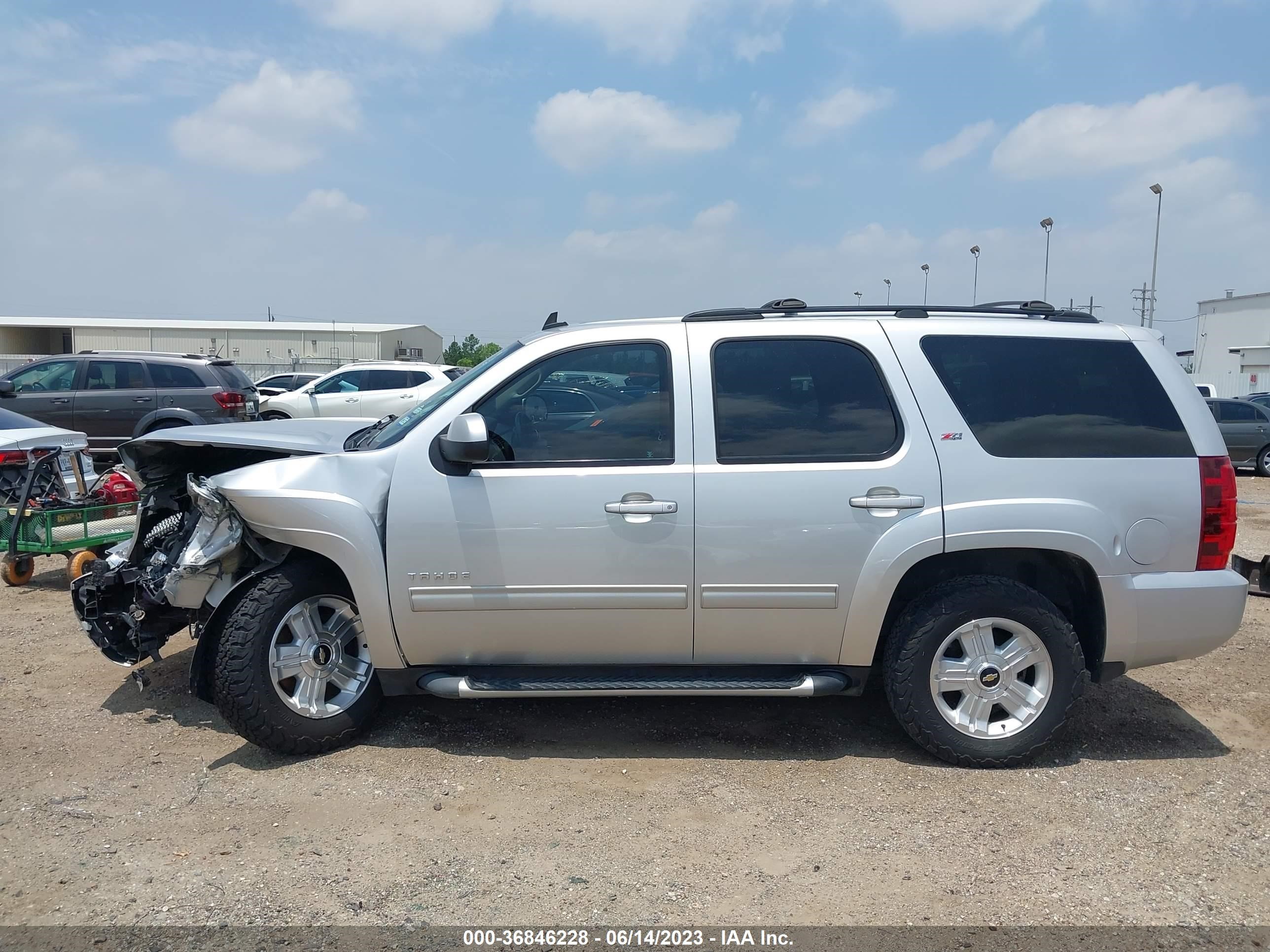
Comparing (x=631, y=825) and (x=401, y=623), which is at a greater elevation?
(x=401, y=623)

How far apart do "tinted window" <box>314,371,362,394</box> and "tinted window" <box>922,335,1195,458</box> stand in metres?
16.6

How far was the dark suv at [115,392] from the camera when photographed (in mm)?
13578

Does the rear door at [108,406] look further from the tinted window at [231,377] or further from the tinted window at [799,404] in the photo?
the tinted window at [799,404]

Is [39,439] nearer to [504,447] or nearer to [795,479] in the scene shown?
[504,447]

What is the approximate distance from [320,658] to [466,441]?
127 centimetres

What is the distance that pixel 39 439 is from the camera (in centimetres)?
782

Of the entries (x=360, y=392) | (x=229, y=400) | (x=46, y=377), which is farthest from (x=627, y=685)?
(x=360, y=392)

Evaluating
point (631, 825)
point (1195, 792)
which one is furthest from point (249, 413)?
point (1195, 792)

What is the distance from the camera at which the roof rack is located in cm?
441

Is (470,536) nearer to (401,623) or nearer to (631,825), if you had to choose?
(401,623)

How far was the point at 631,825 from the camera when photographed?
3723 millimetres

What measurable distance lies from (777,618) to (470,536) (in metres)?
1.37

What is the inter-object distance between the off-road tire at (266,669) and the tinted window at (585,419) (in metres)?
1.02

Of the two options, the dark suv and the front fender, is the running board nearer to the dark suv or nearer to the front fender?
the front fender
